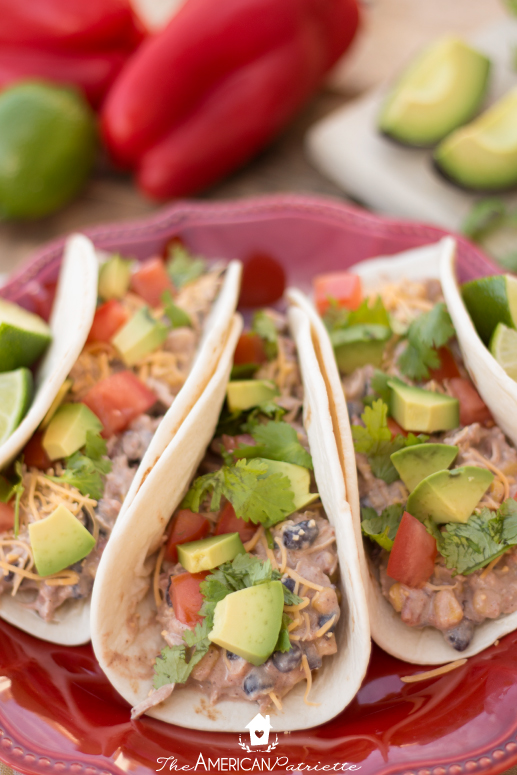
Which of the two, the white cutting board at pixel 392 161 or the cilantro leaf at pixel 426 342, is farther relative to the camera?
the white cutting board at pixel 392 161

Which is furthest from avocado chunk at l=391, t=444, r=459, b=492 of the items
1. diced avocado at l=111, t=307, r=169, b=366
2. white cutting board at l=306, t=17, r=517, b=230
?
white cutting board at l=306, t=17, r=517, b=230

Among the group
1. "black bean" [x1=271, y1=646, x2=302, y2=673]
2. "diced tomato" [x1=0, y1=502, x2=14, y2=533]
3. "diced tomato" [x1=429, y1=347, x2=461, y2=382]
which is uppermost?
"diced tomato" [x1=0, y1=502, x2=14, y2=533]

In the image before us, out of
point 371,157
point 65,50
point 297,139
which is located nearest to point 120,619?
point 371,157

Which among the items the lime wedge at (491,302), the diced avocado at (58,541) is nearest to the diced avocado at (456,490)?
the lime wedge at (491,302)

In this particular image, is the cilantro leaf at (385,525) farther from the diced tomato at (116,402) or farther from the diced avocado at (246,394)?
the diced tomato at (116,402)

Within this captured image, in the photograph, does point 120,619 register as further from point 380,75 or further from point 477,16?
point 477,16

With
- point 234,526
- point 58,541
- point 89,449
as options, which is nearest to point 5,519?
point 58,541

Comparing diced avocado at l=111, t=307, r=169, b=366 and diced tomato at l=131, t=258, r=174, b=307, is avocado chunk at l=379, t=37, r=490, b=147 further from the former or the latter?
diced avocado at l=111, t=307, r=169, b=366
